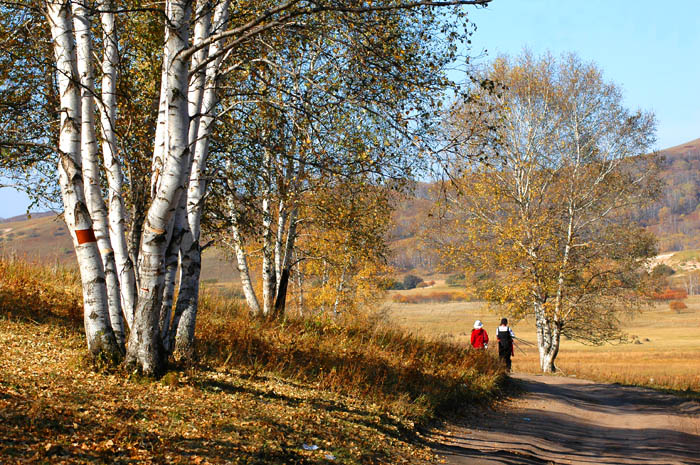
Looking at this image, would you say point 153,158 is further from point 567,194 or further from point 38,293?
point 567,194

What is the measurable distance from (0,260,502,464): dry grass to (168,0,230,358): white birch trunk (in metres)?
0.50

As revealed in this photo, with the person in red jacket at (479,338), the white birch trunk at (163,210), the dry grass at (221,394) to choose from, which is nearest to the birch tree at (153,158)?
the white birch trunk at (163,210)

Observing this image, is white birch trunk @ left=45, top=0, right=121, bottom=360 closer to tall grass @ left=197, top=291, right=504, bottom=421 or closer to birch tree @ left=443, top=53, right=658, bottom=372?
tall grass @ left=197, top=291, right=504, bottom=421

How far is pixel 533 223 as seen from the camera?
27.5m

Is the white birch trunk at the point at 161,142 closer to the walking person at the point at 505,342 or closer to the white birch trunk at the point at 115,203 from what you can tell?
the white birch trunk at the point at 115,203

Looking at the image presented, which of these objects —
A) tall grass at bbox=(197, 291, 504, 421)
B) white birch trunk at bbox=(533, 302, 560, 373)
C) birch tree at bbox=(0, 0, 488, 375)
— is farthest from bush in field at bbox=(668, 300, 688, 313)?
birch tree at bbox=(0, 0, 488, 375)

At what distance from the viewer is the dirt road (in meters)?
8.38

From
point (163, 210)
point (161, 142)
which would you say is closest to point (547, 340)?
point (161, 142)

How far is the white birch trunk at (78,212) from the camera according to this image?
7047 mm

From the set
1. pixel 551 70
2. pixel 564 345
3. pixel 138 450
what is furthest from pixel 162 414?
pixel 564 345

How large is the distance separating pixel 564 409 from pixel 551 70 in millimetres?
20093

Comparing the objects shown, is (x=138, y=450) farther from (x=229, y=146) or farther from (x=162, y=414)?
(x=229, y=146)

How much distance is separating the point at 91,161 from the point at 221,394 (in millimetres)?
3463

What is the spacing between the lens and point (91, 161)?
7484 mm
